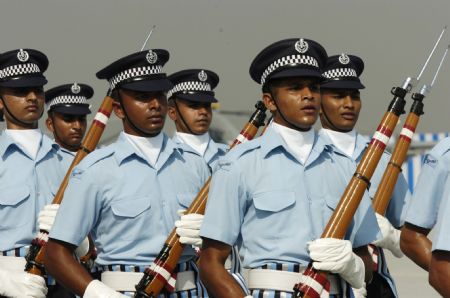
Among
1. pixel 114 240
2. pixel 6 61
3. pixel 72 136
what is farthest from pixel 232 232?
pixel 72 136

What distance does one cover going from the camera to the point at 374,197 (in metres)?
7.40

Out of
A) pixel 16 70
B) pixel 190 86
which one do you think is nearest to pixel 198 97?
pixel 190 86

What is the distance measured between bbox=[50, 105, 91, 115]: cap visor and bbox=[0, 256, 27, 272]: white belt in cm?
288

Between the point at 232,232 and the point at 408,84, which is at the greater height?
the point at 408,84

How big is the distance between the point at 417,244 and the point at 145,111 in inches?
67.2

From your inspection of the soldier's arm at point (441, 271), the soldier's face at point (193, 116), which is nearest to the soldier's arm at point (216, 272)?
the soldier's arm at point (441, 271)

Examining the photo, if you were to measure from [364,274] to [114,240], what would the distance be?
4.73 feet

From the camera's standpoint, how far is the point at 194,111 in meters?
10.4

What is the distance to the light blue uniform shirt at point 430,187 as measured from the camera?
535 cm

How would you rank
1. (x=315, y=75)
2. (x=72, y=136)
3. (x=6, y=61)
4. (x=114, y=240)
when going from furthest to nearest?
1. (x=72, y=136)
2. (x=6, y=61)
3. (x=114, y=240)
4. (x=315, y=75)

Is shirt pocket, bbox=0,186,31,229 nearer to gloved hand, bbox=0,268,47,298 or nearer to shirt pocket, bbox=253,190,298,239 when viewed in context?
gloved hand, bbox=0,268,47,298

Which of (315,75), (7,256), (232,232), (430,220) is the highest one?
(315,75)

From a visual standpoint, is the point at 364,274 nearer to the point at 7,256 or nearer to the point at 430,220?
the point at 430,220

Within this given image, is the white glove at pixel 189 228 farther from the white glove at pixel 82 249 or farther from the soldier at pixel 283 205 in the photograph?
the white glove at pixel 82 249
